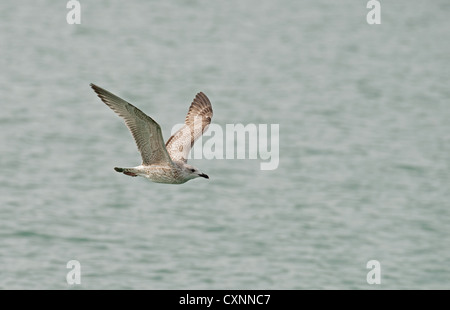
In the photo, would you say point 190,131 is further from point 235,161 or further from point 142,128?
point 235,161

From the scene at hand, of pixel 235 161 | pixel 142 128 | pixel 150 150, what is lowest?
pixel 150 150

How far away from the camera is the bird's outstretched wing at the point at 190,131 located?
12500 mm

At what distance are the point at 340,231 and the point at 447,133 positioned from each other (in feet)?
33.8

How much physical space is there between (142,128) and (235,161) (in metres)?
19.8

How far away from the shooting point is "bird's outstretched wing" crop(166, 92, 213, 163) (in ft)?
41.0

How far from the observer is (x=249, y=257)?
23484 millimetres

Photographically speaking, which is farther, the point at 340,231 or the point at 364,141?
the point at 364,141

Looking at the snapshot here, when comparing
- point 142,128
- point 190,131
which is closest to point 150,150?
point 142,128

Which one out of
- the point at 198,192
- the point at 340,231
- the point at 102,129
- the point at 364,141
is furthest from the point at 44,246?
the point at 364,141

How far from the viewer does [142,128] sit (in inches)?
440
